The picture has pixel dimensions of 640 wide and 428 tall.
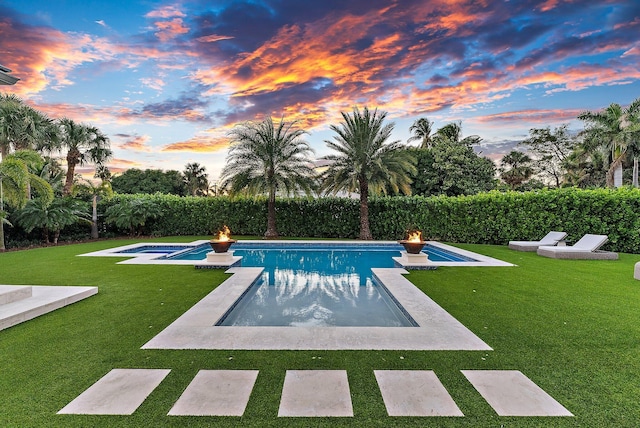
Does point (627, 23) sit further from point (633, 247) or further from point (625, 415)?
point (625, 415)

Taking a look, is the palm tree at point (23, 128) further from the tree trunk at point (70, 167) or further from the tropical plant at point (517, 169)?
the tropical plant at point (517, 169)

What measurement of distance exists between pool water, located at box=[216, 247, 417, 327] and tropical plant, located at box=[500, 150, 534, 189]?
127 ft

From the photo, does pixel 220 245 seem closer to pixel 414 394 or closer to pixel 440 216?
pixel 414 394

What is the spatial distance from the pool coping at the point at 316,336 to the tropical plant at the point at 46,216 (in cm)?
1376

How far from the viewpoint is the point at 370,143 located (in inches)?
647

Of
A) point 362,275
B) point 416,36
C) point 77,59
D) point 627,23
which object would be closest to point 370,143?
point 416,36

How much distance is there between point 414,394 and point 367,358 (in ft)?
2.61

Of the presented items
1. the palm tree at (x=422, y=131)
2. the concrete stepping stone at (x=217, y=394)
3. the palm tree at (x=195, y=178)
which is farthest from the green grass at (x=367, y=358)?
the palm tree at (x=195, y=178)

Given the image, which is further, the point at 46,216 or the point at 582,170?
the point at 582,170

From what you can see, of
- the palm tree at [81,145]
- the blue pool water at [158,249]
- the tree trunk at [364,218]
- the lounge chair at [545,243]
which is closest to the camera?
the lounge chair at [545,243]

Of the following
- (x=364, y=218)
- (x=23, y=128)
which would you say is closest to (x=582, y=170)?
(x=364, y=218)

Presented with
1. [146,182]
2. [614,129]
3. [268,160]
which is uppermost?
[614,129]

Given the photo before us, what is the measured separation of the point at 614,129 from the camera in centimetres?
2689

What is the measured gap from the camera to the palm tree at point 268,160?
55.8 feet
